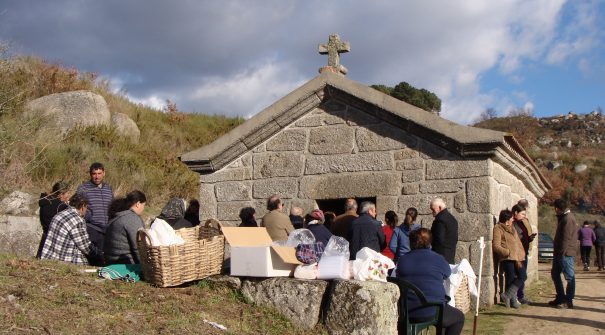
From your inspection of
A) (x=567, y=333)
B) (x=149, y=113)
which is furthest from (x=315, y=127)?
(x=149, y=113)

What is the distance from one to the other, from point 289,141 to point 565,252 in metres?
4.34

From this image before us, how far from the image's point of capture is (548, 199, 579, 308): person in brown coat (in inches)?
361

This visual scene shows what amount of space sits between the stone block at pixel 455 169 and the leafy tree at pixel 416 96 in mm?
27321

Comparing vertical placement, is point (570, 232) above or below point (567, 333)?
above

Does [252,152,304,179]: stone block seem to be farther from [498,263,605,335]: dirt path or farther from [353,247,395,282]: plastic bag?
[353,247,395,282]: plastic bag

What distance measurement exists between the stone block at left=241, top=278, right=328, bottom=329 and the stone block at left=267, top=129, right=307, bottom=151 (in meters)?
4.11

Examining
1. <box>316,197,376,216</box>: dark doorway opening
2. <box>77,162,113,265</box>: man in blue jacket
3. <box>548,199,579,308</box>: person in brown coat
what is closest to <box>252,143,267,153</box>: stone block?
<box>316,197,376,216</box>: dark doorway opening

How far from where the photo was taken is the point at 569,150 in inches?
1829

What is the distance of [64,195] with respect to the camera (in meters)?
8.09

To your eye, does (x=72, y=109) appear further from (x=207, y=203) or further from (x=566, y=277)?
(x=566, y=277)

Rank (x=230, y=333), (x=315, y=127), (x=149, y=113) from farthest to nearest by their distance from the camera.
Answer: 1. (x=149, y=113)
2. (x=315, y=127)
3. (x=230, y=333)

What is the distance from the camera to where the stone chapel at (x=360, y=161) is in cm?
876

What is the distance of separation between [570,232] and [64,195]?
688 centimetres

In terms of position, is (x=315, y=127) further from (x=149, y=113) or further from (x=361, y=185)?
(x=149, y=113)
